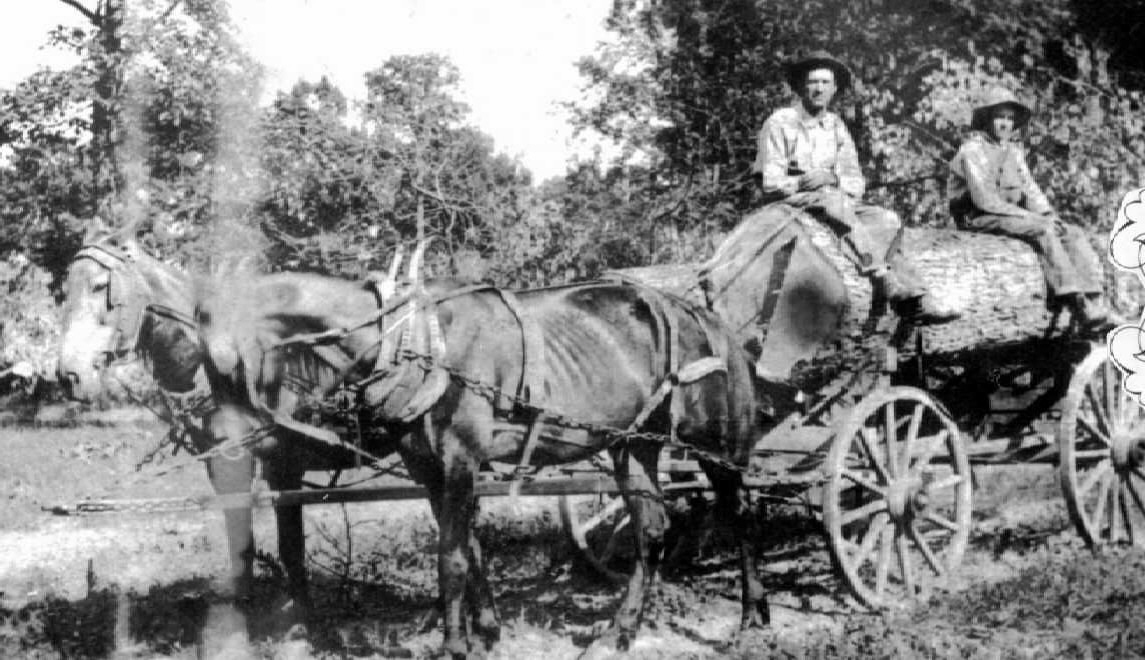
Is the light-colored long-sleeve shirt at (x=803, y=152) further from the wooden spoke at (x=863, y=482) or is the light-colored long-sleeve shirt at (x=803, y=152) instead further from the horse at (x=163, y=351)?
the horse at (x=163, y=351)

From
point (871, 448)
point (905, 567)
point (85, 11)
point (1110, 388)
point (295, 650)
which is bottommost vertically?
point (295, 650)

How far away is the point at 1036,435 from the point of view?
802 cm

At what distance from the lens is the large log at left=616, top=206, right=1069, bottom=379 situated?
6.68m

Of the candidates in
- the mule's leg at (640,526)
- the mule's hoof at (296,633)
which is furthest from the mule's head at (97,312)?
the mule's leg at (640,526)

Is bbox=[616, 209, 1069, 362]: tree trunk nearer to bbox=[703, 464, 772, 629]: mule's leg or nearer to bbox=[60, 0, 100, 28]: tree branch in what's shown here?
bbox=[703, 464, 772, 629]: mule's leg

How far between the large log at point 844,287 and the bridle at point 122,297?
3041mm

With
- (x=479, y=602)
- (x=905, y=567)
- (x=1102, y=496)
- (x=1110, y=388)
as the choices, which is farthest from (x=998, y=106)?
(x=479, y=602)

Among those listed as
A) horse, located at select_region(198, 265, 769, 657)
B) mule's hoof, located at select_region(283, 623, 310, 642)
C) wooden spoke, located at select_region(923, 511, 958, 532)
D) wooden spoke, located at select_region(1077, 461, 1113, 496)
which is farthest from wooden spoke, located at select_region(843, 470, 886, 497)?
mule's hoof, located at select_region(283, 623, 310, 642)

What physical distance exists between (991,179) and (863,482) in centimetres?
299

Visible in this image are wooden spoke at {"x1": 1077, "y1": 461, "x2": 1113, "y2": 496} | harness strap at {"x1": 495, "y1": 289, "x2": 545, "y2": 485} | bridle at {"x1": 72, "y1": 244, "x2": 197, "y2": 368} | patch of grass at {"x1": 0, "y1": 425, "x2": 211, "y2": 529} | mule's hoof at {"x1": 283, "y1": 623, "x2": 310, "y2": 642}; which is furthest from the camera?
patch of grass at {"x1": 0, "y1": 425, "x2": 211, "y2": 529}

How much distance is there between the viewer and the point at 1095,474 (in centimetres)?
759

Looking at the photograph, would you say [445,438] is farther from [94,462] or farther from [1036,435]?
[94,462]

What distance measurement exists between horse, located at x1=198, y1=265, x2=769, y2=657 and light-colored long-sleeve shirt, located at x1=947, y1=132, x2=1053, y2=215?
267 centimetres

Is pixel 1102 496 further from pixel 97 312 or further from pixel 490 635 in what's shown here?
Result: pixel 97 312
